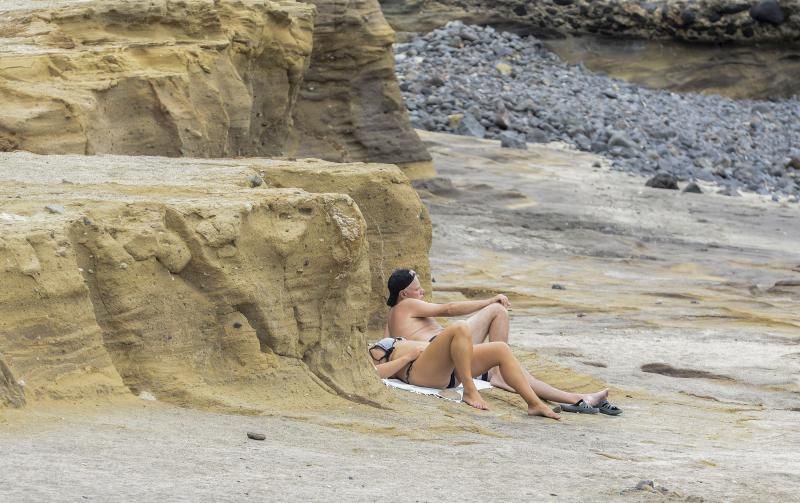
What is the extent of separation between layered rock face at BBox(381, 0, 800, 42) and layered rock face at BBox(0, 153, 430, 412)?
24.8 m

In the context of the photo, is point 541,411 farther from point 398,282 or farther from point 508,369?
point 398,282

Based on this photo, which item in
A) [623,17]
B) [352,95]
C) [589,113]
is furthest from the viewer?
[623,17]

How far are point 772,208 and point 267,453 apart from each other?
15404 mm

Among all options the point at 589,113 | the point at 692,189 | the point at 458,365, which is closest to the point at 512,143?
the point at 692,189

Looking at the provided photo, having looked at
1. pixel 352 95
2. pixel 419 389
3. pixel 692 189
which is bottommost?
pixel 692 189

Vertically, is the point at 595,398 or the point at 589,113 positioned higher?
the point at 595,398

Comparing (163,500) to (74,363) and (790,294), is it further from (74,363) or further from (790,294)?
(790,294)

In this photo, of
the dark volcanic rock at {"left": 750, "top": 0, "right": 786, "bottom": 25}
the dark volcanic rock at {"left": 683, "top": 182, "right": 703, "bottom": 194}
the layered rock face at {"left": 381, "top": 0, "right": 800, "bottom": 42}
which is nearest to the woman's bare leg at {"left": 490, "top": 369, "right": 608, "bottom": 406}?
the dark volcanic rock at {"left": 683, "top": 182, "right": 703, "bottom": 194}

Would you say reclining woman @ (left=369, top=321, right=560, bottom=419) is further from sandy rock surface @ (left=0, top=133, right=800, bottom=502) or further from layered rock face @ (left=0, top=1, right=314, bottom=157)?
layered rock face @ (left=0, top=1, right=314, bottom=157)

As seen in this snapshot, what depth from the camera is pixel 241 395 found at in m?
5.81

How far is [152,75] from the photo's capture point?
10.5 metres

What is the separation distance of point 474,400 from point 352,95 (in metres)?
11.5

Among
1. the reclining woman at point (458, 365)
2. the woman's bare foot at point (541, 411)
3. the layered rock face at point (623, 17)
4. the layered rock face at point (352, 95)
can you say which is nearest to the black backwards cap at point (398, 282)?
the reclining woman at point (458, 365)

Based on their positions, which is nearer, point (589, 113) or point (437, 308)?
point (437, 308)
